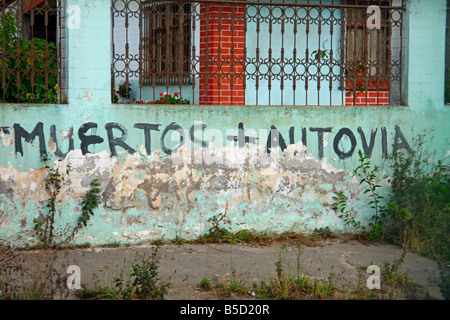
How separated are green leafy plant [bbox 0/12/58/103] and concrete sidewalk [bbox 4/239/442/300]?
6.11 feet

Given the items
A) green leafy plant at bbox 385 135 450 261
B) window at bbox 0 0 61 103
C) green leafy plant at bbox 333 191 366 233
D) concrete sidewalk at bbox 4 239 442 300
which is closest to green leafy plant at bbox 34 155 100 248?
concrete sidewalk at bbox 4 239 442 300

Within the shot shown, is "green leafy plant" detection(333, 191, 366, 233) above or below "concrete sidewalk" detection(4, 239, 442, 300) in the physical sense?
above

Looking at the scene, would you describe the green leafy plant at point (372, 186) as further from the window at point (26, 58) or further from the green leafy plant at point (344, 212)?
the window at point (26, 58)

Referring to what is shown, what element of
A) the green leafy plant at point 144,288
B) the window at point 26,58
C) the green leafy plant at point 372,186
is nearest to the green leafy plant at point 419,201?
the green leafy plant at point 372,186

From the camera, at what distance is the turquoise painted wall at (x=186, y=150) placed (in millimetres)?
6660

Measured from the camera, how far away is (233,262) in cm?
633

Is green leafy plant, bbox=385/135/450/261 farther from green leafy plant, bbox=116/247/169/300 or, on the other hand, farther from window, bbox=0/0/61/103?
window, bbox=0/0/61/103

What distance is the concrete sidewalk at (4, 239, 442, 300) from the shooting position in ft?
18.6

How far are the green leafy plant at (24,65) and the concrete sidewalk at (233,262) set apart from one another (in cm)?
186

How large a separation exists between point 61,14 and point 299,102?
180 inches

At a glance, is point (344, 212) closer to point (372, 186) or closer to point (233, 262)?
point (372, 186)

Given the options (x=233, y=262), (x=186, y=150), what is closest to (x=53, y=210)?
(x=186, y=150)
